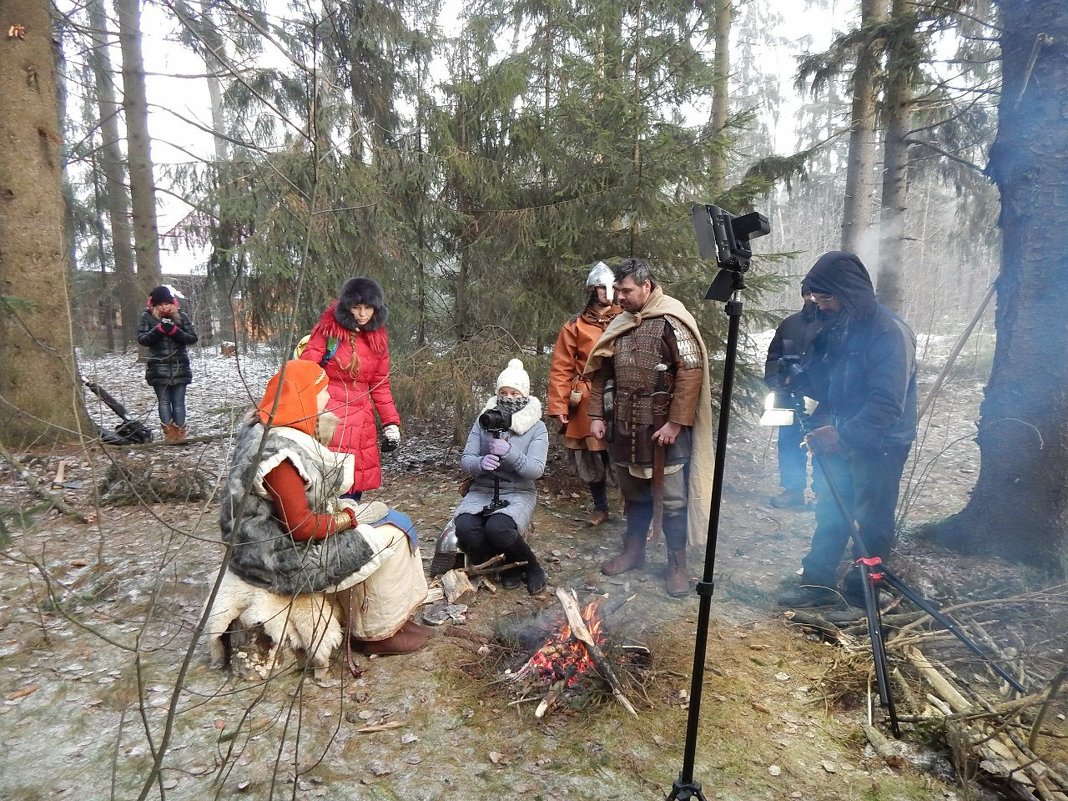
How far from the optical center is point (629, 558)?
14.2 ft

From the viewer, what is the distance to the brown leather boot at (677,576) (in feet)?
13.0

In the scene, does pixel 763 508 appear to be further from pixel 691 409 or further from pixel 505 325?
pixel 505 325

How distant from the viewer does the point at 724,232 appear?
6.91 feet

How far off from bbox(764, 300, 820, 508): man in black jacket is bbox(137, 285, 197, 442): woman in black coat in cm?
647

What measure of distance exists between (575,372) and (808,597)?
97.6 inches

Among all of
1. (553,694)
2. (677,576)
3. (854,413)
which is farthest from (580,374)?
(553,694)

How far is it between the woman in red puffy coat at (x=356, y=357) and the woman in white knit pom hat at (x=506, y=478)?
737 millimetres

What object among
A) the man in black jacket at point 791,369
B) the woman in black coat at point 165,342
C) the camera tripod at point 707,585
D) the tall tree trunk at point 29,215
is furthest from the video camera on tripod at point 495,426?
the tall tree trunk at point 29,215

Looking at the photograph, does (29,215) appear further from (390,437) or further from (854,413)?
(854,413)

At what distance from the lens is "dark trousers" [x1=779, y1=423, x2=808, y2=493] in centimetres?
534

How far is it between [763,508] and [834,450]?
2.64 metres

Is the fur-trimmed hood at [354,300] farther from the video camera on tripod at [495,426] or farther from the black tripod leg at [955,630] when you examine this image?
the black tripod leg at [955,630]

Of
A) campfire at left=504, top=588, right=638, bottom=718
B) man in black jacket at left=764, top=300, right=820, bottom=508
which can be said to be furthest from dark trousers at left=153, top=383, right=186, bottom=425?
man in black jacket at left=764, top=300, right=820, bottom=508

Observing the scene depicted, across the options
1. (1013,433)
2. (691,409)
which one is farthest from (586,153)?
(1013,433)
